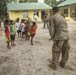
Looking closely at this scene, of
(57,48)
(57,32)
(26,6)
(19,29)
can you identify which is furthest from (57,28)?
(26,6)

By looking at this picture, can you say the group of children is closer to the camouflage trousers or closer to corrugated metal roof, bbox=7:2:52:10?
the camouflage trousers

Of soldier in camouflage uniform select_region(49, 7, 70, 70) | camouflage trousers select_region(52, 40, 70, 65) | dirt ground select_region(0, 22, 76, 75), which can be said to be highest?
soldier in camouflage uniform select_region(49, 7, 70, 70)

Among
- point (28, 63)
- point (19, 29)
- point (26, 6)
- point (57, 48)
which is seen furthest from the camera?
point (26, 6)

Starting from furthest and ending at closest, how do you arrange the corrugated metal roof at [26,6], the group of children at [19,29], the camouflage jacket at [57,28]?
the corrugated metal roof at [26,6]
the group of children at [19,29]
the camouflage jacket at [57,28]

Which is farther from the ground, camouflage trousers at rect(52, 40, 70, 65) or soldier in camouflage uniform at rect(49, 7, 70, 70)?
soldier in camouflage uniform at rect(49, 7, 70, 70)

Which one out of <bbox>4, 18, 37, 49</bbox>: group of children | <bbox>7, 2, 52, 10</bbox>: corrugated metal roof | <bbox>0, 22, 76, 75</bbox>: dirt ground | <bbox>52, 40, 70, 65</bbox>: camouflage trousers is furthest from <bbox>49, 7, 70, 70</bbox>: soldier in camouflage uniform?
<bbox>7, 2, 52, 10</bbox>: corrugated metal roof

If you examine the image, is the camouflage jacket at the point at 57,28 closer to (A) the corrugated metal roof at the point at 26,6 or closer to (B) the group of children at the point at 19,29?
(B) the group of children at the point at 19,29

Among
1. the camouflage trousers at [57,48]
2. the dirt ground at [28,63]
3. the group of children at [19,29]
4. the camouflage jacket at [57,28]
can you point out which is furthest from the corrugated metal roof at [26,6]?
the camouflage jacket at [57,28]

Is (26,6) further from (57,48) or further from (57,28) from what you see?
(57,48)

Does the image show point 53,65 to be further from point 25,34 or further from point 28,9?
point 28,9

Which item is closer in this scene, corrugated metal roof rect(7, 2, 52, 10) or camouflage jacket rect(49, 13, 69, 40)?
camouflage jacket rect(49, 13, 69, 40)

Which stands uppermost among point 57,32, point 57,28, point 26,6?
point 26,6

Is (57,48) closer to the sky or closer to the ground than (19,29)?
closer to the sky

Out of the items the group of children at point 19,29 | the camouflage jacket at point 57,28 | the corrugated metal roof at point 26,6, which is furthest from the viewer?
the corrugated metal roof at point 26,6
